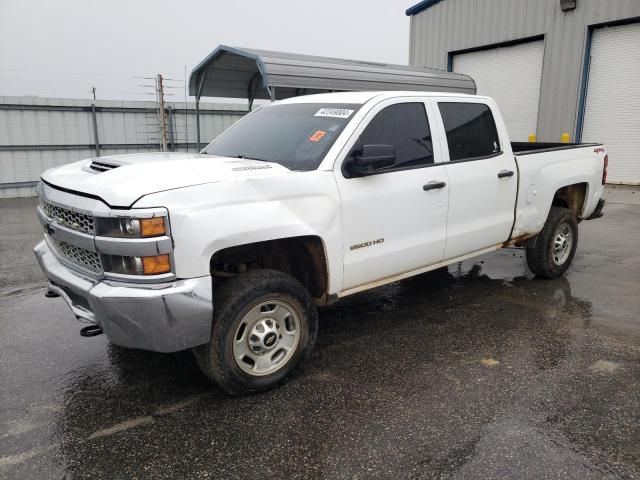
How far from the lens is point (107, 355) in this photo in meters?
4.02

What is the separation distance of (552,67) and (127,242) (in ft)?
50.1

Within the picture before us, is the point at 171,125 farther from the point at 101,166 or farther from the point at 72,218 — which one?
the point at 72,218

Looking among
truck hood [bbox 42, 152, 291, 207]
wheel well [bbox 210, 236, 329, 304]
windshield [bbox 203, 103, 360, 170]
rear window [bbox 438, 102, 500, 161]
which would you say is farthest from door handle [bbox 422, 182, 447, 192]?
truck hood [bbox 42, 152, 291, 207]

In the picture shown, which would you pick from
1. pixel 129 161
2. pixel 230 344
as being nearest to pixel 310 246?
pixel 230 344

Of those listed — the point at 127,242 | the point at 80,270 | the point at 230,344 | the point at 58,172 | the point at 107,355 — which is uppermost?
the point at 58,172

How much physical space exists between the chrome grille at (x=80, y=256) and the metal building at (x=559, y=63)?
14.6m

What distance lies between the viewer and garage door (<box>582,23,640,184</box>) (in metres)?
13.6

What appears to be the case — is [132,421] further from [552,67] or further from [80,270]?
[552,67]

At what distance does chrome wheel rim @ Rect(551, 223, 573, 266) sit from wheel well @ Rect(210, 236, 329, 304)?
10.7 ft

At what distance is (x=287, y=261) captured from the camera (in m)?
3.74

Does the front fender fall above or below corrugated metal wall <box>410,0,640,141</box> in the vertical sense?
below

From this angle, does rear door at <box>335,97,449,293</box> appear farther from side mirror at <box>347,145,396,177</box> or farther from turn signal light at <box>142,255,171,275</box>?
turn signal light at <box>142,255,171,275</box>

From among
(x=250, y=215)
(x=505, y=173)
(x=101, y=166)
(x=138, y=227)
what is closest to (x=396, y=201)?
(x=250, y=215)

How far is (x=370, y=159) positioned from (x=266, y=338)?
1.38 metres
